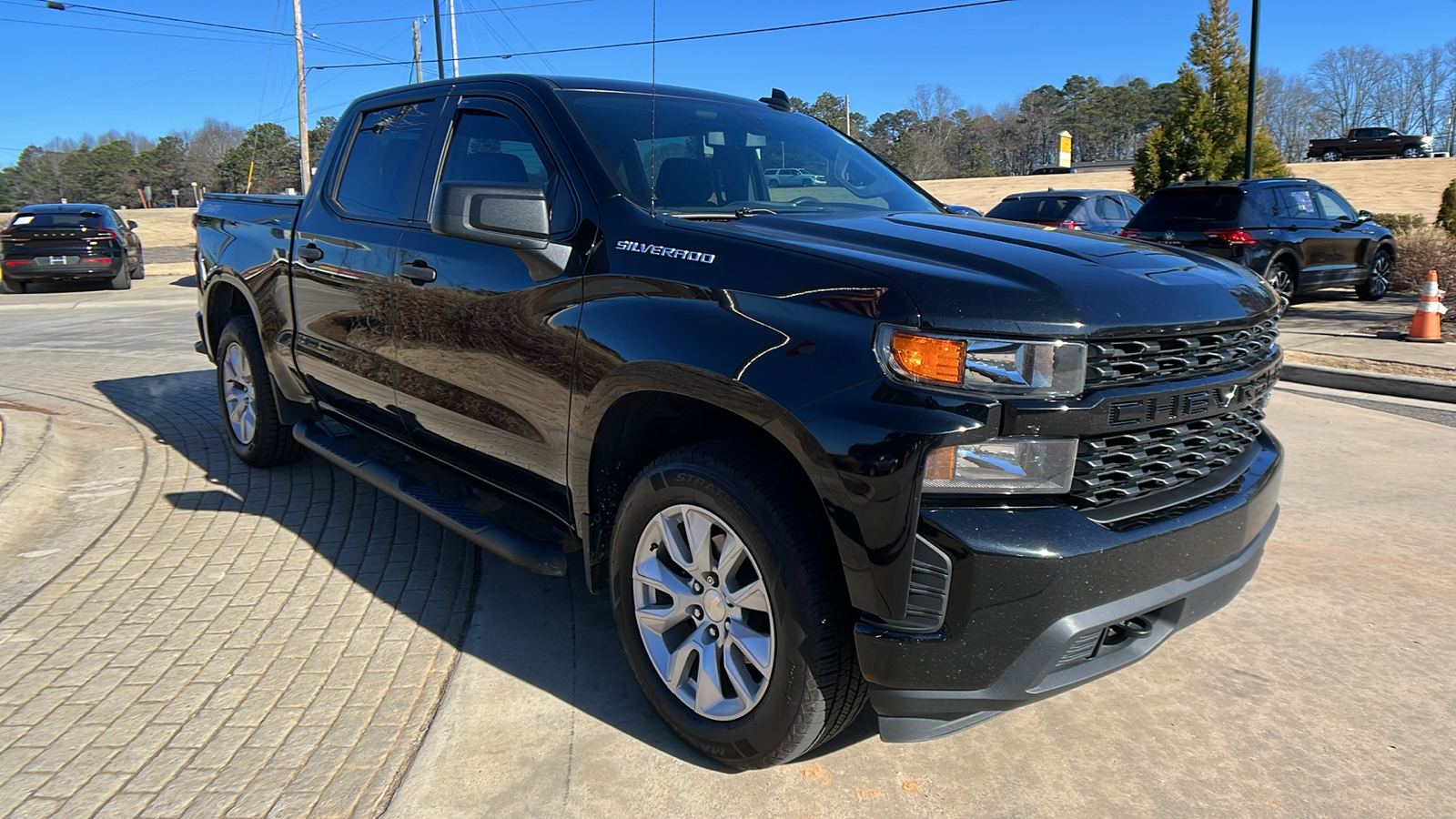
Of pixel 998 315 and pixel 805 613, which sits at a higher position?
pixel 998 315

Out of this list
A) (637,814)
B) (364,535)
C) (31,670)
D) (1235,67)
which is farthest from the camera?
(1235,67)

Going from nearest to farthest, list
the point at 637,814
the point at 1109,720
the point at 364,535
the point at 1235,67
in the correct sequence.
Answer: the point at 637,814 → the point at 1109,720 → the point at 364,535 → the point at 1235,67

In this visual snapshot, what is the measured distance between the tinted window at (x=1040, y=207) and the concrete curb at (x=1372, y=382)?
757 centimetres

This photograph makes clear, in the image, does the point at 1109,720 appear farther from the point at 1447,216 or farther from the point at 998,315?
the point at 1447,216

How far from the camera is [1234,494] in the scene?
2.71 meters

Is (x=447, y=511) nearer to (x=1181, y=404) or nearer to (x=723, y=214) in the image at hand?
(x=723, y=214)

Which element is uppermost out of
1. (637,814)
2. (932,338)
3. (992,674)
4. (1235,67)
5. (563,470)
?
(1235,67)

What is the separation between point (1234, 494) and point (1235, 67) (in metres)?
24.1

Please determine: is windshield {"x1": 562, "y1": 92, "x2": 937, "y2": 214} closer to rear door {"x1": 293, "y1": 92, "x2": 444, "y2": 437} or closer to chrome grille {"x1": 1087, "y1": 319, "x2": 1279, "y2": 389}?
rear door {"x1": 293, "y1": 92, "x2": 444, "y2": 437}

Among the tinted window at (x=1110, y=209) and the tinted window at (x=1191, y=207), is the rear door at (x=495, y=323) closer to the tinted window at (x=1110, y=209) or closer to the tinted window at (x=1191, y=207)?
the tinted window at (x=1191, y=207)

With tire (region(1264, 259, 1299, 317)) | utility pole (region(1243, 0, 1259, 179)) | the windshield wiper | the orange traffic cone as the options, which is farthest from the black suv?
the windshield wiper

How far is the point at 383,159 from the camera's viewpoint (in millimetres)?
4355

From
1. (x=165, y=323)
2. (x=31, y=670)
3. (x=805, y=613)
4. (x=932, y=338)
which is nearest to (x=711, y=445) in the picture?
(x=805, y=613)

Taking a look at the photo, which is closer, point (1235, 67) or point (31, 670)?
point (31, 670)
